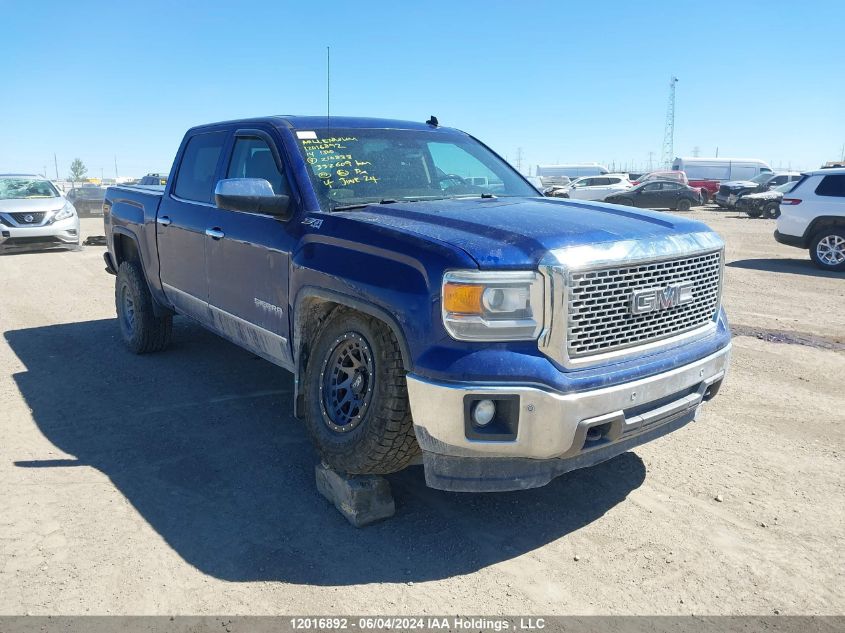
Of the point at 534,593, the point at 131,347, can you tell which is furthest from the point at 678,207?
the point at 534,593

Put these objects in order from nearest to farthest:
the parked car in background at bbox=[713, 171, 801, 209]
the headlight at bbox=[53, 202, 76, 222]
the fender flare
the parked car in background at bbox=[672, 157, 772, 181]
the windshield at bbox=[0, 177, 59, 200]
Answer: the fender flare < the headlight at bbox=[53, 202, 76, 222] < the windshield at bbox=[0, 177, 59, 200] < the parked car in background at bbox=[713, 171, 801, 209] < the parked car in background at bbox=[672, 157, 772, 181]

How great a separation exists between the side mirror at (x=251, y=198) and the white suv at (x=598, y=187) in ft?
99.5

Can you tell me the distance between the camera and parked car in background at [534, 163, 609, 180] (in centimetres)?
4825

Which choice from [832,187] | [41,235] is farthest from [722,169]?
[41,235]

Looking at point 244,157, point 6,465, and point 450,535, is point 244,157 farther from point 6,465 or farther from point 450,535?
point 450,535

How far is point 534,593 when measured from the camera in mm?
2934

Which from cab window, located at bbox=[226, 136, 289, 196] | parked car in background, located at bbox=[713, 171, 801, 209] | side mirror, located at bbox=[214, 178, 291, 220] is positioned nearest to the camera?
side mirror, located at bbox=[214, 178, 291, 220]

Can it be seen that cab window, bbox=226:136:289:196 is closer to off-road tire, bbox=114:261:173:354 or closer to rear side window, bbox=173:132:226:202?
rear side window, bbox=173:132:226:202

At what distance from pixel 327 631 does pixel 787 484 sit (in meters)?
2.72

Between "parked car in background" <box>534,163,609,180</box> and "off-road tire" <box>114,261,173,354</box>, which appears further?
"parked car in background" <box>534,163,609,180</box>

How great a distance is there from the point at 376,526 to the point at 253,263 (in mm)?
1805

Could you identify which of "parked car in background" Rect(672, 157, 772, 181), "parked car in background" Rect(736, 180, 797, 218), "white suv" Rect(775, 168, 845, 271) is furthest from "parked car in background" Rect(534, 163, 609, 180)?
"white suv" Rect(775, 168, 845, 271)

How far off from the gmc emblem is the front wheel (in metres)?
10.9

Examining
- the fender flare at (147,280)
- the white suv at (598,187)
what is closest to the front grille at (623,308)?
the fender flare at (147,280)
